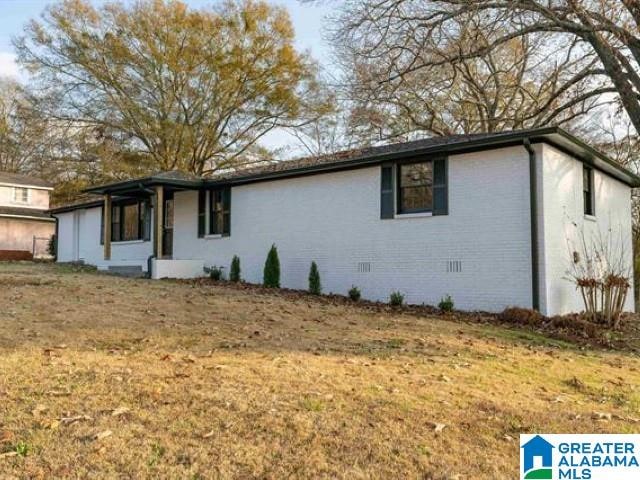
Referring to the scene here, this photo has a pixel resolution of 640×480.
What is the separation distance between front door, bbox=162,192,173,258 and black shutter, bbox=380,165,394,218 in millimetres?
8414

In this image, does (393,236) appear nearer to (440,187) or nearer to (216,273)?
(440,187)

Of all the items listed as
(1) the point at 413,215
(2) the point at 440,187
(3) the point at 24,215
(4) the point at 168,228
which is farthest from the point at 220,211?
(3) the point at 24,215

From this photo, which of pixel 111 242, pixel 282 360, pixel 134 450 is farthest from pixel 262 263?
pixel 134 450

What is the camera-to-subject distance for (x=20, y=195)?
106ft

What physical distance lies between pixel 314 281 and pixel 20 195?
2545 centimetres

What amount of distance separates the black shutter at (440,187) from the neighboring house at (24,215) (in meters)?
25.6

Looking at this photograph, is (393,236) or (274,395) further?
(393,236)

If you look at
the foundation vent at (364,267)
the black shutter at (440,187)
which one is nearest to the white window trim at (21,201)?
the foundation vent at (364,267)

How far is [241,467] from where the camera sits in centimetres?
337

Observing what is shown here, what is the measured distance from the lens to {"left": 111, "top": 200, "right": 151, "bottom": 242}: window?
20.3 m

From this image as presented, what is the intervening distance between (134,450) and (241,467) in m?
0.71

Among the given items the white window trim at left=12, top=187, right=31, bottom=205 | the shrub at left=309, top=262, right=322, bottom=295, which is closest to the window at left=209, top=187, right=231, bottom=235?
the shrub at left=309, top=262, right=322, bottom=295

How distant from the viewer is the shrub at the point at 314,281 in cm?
1405

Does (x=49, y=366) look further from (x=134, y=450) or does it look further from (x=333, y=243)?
(x=333, y=243)
